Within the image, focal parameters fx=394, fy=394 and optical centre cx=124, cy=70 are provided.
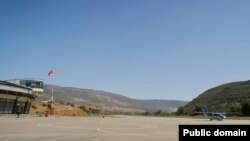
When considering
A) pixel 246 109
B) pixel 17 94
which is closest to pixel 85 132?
pixel 17 94

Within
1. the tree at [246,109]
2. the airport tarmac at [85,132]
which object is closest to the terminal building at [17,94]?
the airport tarmac at [85,132]

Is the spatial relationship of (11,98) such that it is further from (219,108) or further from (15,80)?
(219,108)

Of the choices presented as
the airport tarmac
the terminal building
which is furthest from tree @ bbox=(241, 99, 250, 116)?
the airport tarmac

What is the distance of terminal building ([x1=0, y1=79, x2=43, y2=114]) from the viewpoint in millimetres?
88669

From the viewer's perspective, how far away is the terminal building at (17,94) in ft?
291

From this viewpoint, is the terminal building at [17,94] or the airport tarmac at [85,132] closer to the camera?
the airport tarmac at [85,132]

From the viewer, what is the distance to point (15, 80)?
115750 mm

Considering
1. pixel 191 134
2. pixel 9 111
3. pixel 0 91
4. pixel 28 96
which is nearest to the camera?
pixel 191 134

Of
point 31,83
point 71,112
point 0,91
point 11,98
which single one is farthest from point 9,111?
point 71,112

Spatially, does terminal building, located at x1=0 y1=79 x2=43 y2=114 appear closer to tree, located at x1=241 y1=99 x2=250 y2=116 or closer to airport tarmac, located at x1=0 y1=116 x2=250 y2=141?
airport tarmac, located at x1=0 y1=116 x2=250 y2=141

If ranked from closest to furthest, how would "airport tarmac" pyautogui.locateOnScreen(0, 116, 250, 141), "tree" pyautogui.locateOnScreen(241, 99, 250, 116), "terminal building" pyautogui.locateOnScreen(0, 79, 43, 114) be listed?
"airport tarmac" pyautogui.locateOnScreen(0, 116, 250, 141), "terminal building" pyautogui.locateOnScreen(0, 79, 43, 114), "tree" pyautogui.locateOnScreen(241, 99, 250, 116)

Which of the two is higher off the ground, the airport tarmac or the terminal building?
the terminal building

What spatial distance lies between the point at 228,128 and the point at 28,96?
328ft

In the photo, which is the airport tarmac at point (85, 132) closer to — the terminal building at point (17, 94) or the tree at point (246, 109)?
the terminal building at point (17, 94)
